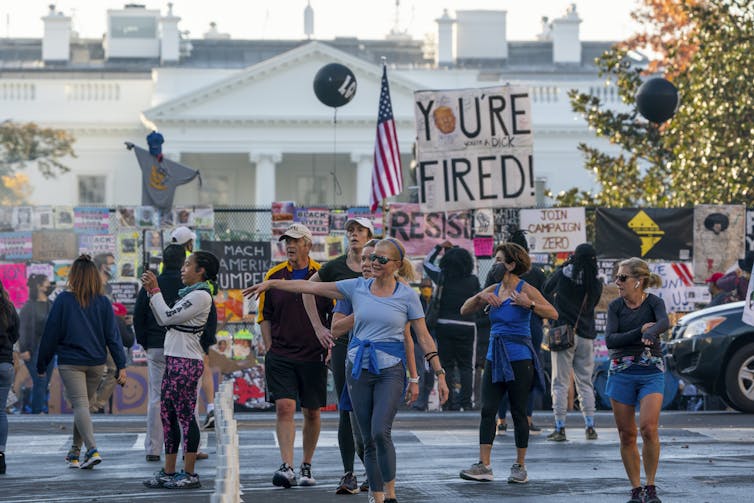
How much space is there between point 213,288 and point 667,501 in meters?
3.30

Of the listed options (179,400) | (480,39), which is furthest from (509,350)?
(480,39)

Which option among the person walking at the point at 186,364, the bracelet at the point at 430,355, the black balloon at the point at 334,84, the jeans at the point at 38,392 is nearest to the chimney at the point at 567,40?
the black balloon at the point at 334,84

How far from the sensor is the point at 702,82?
89.2 feet

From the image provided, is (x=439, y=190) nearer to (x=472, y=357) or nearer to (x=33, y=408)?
(x=472, y=357)

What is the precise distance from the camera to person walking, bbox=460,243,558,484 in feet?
37.6

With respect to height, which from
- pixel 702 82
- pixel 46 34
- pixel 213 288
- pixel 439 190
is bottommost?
pixel 213 288

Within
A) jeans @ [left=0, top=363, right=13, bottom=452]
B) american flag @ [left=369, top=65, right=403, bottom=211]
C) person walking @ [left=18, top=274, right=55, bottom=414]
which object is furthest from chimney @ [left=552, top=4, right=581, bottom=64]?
jeans @ [left=0, top=363, right=13, bottom=452]

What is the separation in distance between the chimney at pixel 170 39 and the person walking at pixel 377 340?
228 ft

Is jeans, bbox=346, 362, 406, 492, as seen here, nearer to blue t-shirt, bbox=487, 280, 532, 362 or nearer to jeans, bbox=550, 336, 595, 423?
blue t-shirt, bbox=487, 280, 532, 362

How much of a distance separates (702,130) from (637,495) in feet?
57.8

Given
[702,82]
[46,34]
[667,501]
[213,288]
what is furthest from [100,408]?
[46,34]

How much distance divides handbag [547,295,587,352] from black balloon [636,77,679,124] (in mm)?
7436

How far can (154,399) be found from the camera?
12727mm

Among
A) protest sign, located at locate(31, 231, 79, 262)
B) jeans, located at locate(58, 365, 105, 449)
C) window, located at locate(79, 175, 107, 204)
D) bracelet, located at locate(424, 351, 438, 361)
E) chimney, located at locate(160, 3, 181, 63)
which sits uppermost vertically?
chimney, located at locate(160, 3, 181, 63)
